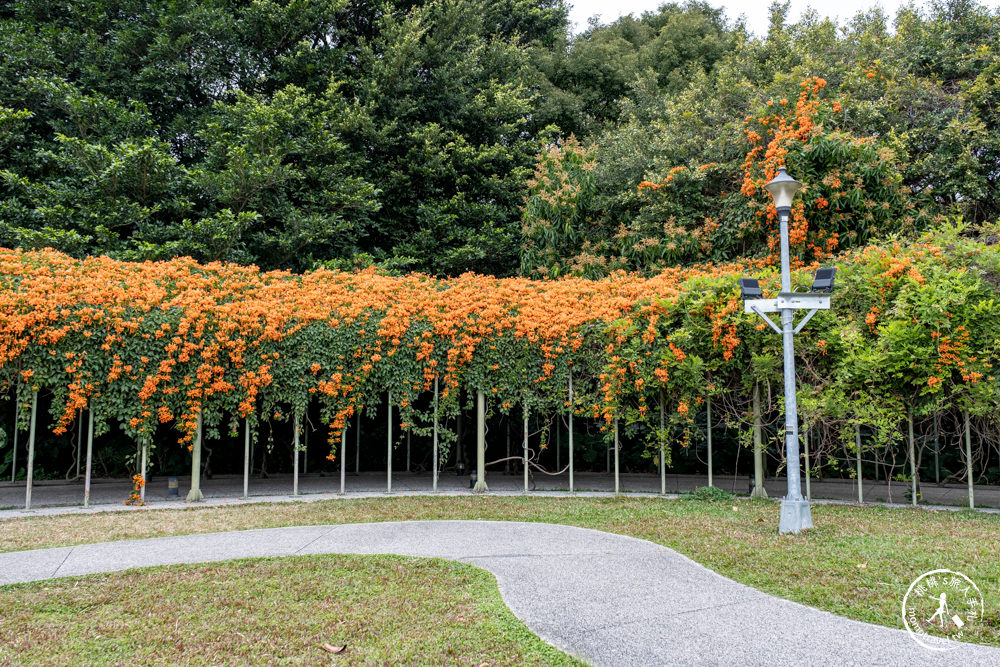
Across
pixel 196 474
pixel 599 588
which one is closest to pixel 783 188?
pixel 599 588

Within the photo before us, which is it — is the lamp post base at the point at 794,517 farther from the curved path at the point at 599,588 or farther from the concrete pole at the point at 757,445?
the concrete pole at the point at 757,445

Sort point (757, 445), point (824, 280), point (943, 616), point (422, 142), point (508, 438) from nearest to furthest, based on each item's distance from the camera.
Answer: point (943, 616), point (824, 280), point (757, 445), point (508, 438), point (422, 142)

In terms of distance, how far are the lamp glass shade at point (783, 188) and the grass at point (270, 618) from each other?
4644 mm

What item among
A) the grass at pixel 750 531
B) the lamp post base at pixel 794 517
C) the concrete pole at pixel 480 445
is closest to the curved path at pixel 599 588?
the grass at pixel 750 531

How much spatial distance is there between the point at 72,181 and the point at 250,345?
20.3 ft

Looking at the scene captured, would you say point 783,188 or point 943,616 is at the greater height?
point 783,188

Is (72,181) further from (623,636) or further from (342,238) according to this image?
(623,636)

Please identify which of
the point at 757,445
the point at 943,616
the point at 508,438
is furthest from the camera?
the point at 508,438

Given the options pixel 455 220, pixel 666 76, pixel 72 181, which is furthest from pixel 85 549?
pixel 666 76

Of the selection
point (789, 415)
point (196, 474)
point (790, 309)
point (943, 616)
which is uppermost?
point (790, 309)

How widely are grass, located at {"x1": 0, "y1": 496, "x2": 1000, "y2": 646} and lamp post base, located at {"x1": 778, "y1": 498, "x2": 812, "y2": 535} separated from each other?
0.60 feet

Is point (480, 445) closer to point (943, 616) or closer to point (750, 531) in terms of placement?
point (750, 531)

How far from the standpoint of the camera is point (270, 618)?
12.7 ft

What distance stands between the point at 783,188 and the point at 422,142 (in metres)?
9.75
